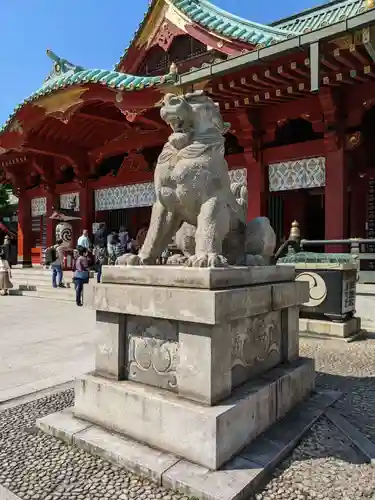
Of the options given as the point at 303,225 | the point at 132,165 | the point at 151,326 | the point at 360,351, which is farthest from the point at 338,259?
the point at 132,165

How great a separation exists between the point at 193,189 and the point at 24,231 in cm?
1519

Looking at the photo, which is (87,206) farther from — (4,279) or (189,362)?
(189,362)

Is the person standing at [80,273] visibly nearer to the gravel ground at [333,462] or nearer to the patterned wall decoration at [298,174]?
the patterned wall decoration at [298,174]

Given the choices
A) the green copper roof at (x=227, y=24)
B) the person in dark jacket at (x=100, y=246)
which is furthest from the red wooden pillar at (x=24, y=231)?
the green copper roof at (x=227, y=24)

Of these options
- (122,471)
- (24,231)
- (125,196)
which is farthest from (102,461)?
(24,231)

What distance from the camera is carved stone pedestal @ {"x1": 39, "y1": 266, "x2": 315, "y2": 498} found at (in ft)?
7.55

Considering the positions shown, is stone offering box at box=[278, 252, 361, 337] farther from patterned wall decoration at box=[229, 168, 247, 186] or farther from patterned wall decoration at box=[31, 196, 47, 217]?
patterned wall decoration at box=[31, 196, 47, 217]

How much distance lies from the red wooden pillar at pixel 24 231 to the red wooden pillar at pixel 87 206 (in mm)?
4084

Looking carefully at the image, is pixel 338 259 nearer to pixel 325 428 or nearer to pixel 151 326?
pixel 325 428

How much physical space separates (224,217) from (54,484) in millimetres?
1942

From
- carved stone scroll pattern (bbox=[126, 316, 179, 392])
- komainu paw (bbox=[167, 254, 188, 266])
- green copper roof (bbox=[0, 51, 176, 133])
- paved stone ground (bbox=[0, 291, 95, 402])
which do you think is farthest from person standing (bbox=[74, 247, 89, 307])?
carved stone scroll pattern (bbox=[126, 316, 179, 392])

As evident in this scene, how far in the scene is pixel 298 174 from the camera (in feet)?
28.1

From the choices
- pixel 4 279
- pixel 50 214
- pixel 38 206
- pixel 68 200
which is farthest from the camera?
pixel 38 206

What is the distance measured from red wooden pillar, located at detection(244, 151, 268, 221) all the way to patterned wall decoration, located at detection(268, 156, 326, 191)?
20 cm
